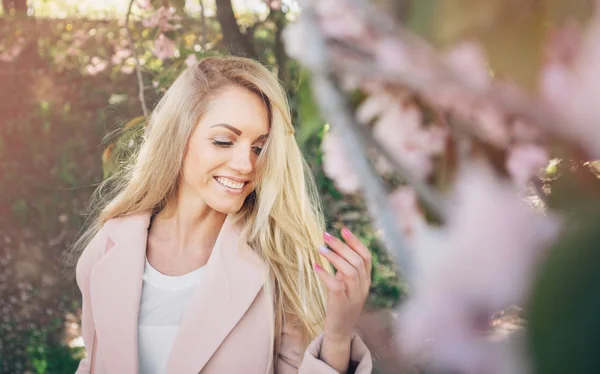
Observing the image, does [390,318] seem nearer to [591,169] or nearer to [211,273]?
[211,273]

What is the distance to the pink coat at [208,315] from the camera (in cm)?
147

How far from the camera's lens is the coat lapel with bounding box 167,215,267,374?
146 cm

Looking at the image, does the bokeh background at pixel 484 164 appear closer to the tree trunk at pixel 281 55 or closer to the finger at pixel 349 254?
the finger at pixel 349 254

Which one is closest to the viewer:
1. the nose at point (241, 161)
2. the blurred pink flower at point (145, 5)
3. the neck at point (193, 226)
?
the nose at point (241, 161)

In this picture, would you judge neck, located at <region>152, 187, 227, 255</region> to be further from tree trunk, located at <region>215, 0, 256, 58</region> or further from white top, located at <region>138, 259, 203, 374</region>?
tree trunk, located at <region>215, 0, 256, 58</region>

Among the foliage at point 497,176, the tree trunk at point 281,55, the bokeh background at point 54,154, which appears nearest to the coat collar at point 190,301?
the tree trunk at point 281,55

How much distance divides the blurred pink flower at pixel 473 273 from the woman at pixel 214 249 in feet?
3.69

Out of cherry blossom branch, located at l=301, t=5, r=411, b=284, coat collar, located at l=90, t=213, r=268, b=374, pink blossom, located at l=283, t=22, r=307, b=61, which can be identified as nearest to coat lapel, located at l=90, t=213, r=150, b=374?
coat collar, located at l=90, t=213, r=268, b=374

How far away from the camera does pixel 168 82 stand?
7.74 feet

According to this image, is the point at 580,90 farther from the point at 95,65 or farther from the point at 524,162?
the point at 95,65

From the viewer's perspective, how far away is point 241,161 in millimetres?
1408

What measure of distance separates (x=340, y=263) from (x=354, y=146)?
67 cm

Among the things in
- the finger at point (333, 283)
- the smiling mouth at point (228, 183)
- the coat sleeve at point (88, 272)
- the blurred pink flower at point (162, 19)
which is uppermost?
the blurred pink flower at point (162, 19)

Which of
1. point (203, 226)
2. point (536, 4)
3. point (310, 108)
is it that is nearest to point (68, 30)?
point (203, 226)
